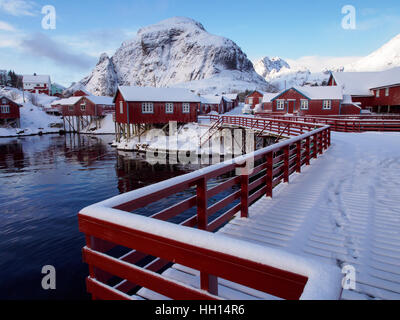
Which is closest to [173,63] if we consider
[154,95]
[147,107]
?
[154,95]

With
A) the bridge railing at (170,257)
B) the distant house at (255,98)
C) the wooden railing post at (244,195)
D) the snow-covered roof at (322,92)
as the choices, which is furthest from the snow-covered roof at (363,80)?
the bridge railing at (170,257)

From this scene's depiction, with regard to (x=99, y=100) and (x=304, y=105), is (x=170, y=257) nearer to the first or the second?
(x=304, y=105)

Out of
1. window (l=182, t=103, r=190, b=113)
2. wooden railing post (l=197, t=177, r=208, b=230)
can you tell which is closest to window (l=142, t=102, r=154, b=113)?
window (l=182, t=103, r=190, b=113)

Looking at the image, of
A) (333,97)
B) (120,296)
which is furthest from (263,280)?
(333,97)

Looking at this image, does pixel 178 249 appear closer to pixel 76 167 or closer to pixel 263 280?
pixel 263 280

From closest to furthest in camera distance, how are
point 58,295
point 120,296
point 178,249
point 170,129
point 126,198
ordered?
point 178,249 → point 120,296 → point 126,198 → point 58,295 → point 170,129

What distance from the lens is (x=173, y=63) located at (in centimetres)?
13800

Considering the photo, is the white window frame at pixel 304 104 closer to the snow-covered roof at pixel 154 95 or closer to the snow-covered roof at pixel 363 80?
the snow-covered roof at pixel 363 80

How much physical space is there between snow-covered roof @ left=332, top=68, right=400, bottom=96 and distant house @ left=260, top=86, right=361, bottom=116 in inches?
215

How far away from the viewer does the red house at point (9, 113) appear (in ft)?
168

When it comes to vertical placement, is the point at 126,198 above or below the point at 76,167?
above

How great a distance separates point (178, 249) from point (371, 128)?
26.6 meters

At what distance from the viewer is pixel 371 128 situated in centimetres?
2370
